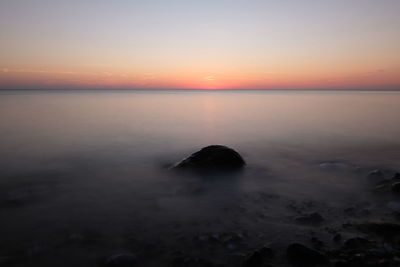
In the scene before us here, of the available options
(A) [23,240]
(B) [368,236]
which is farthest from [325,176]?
(A) [23,240]

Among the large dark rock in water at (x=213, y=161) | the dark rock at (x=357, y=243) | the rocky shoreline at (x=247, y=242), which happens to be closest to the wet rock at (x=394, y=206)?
the rocky shoreline at (x=247, y=242)

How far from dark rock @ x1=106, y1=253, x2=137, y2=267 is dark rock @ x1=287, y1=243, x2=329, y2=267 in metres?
2.88

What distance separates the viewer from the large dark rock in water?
11242 millimetres

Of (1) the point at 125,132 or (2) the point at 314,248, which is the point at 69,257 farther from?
(1) the point at 125,132

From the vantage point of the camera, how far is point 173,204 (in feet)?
25.6

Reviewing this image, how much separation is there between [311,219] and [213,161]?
17.7 feet

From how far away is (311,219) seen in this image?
6543mm

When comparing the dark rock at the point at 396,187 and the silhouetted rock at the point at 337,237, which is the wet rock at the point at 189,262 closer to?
the silhouetted rock at the point at 337,237

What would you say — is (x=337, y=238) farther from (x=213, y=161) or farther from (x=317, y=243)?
(x=213, y=161)

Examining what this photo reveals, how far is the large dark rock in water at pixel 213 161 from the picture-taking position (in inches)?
443

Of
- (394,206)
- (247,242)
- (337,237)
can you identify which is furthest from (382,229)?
(247,242)

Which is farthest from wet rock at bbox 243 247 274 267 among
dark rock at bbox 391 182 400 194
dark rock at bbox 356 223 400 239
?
dark rock at bbox 391 182 400 194

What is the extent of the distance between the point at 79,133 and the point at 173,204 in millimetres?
16969

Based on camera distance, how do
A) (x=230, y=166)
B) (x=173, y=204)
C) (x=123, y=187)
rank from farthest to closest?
1. (x=230, y=166)
2. (x=123, y=187)
3. (x=173, y=204)
